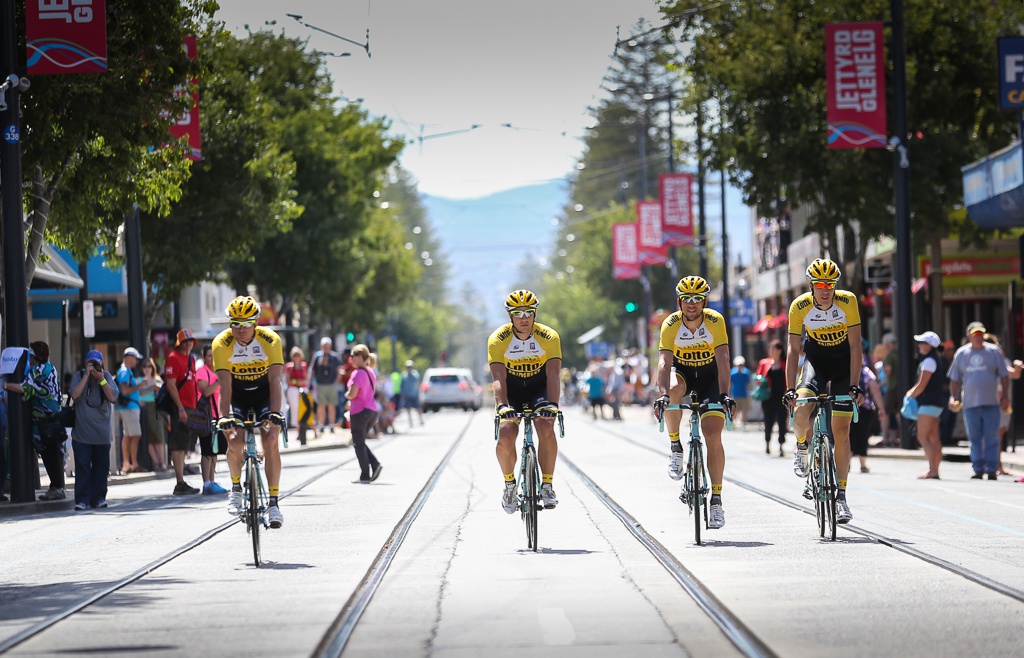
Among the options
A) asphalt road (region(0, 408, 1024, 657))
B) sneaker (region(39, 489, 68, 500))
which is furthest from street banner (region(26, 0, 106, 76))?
asphalt road (region(0, 408, 1024, 657))

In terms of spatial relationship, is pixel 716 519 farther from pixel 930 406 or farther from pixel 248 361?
pixel 930 406

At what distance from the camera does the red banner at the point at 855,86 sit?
2725 cm

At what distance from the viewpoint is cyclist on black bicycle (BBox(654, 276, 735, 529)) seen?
42.0 feet

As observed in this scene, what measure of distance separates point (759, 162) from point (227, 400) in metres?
21.8

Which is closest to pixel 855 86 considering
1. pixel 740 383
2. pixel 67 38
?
pixel 740 383

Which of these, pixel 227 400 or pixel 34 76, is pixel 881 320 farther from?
pixel 227 400

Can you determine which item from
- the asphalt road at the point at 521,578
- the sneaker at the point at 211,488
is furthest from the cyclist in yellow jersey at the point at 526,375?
the sneaker at the point at 211,488

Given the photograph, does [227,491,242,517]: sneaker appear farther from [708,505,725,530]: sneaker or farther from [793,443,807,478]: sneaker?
[793,443,807,478]: sneaker

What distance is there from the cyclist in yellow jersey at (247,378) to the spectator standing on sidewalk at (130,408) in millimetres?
9770

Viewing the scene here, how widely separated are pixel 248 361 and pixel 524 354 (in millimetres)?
1995

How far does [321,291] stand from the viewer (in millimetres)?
49000

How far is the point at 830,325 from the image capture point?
13.0 m

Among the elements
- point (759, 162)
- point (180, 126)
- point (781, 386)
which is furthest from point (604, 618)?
point (759, 162)

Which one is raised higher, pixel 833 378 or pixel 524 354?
pixel 524 354
